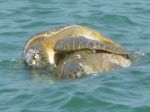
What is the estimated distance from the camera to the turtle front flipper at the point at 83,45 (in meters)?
11.6

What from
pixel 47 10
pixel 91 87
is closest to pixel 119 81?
pixel 91 87

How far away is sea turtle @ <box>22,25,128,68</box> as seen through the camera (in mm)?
11810

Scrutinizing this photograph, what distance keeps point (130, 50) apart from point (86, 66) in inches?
81.4

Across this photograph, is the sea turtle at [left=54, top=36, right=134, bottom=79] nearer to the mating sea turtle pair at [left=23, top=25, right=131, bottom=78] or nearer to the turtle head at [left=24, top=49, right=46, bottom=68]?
the mating sea turtle pair at [left=23, top=25, right=131, bottom=78]

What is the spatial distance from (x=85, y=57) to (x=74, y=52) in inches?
13.4

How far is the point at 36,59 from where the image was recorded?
1240 centimetres

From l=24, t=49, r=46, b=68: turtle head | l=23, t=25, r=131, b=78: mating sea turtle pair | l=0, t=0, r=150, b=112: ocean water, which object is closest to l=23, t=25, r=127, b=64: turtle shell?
l=23, t=25, r=131, b=78: mating sea turtle pair

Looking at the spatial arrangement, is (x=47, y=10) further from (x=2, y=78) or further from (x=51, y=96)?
(x=51, y=96)

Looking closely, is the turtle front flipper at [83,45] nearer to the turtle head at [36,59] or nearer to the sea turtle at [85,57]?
the sea turtle at [85,57]

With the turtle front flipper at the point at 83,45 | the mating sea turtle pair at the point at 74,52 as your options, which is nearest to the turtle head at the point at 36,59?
the mating sea turtle pair at the point at 74,52

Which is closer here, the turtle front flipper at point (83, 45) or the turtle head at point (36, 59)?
the turtle front flipper at point (83, 45)

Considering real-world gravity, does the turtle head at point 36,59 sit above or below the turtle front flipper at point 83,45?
below

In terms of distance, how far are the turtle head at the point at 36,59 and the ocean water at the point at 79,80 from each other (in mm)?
149

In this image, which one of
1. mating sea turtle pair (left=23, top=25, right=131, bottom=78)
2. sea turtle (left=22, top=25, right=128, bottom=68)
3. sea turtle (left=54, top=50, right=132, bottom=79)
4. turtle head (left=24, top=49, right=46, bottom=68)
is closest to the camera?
sea turtle (left=54, top=50, right=132, bottom=79)
